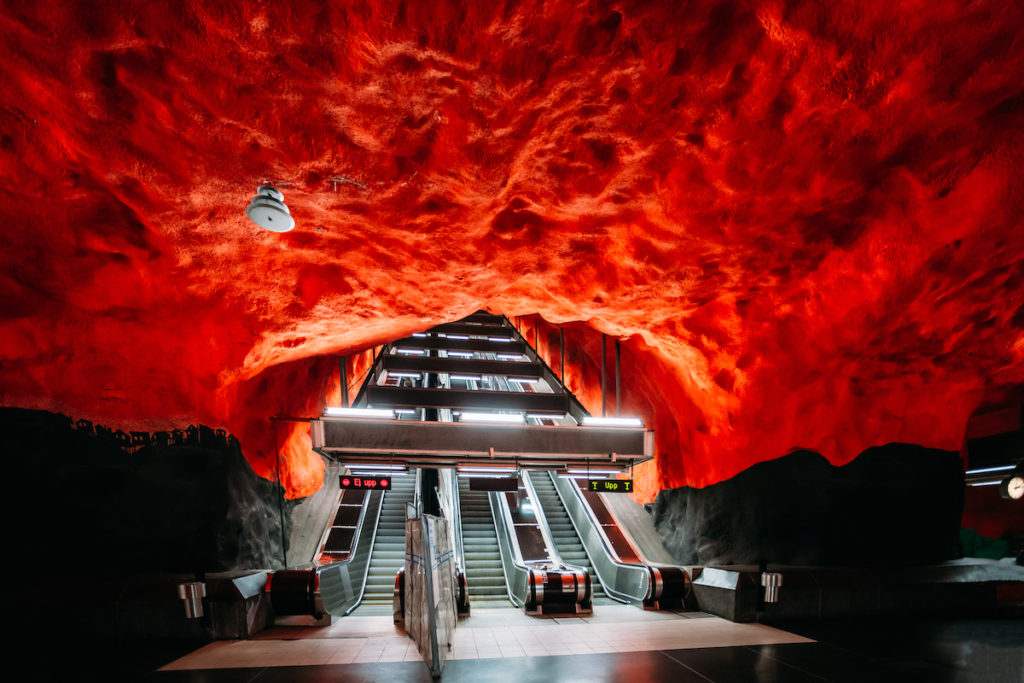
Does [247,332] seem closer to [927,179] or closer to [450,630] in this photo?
[450,630]

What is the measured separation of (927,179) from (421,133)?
482 centimetres

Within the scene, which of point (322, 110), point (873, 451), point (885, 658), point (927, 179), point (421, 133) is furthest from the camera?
point (873, 451)

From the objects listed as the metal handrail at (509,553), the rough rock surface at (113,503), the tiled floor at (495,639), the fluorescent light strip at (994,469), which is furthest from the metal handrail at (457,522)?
the fluorescent light strip at (994,469)

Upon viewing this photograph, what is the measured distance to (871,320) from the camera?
6246 millimetres

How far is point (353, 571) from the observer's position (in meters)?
9.11

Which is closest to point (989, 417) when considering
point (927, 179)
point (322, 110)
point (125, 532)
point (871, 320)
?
point (871, 320)

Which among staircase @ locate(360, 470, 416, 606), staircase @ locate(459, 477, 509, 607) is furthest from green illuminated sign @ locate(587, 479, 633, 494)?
staircase @ locate(360, 470, 416, 606)

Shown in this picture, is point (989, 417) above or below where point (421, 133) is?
below

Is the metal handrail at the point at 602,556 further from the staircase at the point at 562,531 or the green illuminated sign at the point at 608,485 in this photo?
the green illuminated sign at the point at 608,485

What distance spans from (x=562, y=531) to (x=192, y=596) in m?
7.08

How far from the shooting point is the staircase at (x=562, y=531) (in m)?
9.69

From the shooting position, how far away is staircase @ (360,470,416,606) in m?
9.10

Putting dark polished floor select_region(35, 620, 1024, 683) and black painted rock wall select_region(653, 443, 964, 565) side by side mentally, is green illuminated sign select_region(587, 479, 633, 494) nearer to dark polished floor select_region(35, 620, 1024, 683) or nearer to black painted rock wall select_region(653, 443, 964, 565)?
black painted rock wall select_region(653, 443, 964, 565)

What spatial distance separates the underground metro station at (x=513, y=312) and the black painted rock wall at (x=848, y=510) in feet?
0.18
